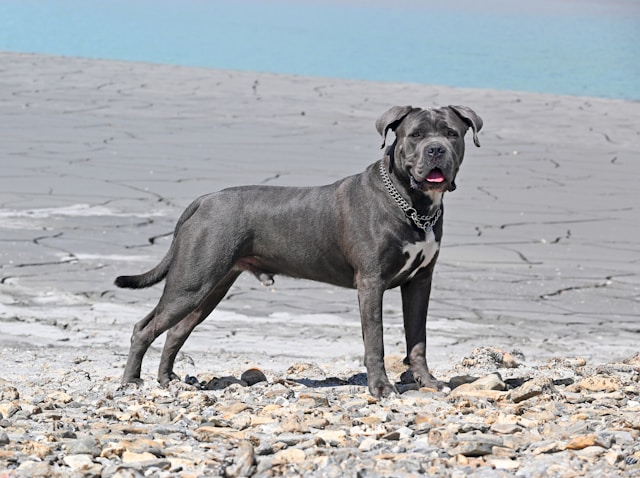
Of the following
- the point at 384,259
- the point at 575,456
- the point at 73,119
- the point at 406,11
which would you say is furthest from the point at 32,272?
the point at 406,11

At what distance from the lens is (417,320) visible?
587 cm

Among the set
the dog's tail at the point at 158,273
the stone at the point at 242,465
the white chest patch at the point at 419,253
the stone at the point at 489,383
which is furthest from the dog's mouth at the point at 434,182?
the stone at the point at 242,465

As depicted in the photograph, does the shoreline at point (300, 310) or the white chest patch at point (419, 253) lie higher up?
the white chest patch at point (419, 253)

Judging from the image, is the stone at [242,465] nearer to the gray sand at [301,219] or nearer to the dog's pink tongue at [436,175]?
the dog's pink tongue at [436,175]

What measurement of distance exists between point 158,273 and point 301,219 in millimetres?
748

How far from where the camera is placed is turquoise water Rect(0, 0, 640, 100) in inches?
1336

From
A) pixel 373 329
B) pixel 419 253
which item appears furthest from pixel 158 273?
pixel 419 253

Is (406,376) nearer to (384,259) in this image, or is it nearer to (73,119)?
(384,259)

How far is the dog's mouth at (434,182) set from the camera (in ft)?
17.8

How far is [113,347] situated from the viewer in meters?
7.13

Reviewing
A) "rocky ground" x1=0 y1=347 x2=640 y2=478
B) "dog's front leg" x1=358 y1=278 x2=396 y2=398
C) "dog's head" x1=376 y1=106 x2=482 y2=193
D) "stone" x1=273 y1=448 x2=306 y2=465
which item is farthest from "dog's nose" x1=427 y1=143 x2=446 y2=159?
"stone" x1=273 y1=448 x2=306 y2=465

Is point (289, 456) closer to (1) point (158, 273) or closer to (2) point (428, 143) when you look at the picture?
(2) point (428, 143)

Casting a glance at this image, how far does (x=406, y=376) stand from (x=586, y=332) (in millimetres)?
2303

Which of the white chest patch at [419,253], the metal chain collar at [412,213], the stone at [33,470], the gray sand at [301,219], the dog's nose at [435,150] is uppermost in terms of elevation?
the dog's nose at [435,150]
